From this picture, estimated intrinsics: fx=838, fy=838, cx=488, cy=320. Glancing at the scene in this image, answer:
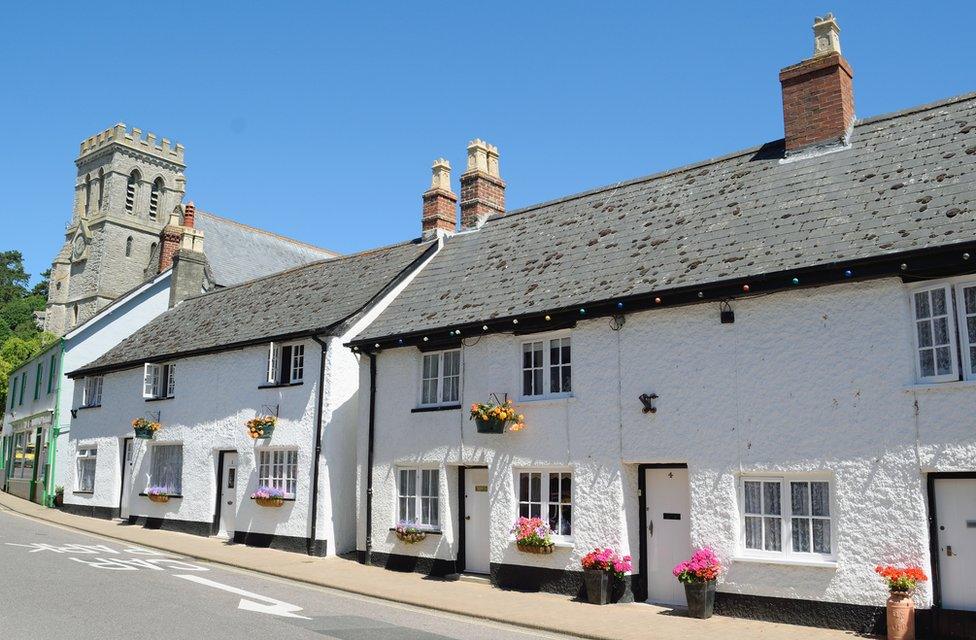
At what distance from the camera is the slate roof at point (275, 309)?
20.8m

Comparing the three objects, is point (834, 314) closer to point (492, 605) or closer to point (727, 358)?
point (727, 358)

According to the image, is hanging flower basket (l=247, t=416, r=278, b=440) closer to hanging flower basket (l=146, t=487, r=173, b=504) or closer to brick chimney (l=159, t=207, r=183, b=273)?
hanging flower basket (l=146, t=487, r=173, b=504)

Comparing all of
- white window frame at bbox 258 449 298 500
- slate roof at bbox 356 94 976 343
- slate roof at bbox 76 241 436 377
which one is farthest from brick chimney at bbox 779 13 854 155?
white window frame at bbox 258 449 298 500

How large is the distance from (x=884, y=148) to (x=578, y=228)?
6.03 m

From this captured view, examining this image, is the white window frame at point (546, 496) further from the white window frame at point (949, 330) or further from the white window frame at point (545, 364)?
the white window frame at point (949, 330)

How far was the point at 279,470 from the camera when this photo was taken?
66.7 feet

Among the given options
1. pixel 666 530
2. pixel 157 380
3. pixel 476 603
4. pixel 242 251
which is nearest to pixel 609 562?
pixel 666 530

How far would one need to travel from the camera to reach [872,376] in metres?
11.2

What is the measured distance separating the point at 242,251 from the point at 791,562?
3345 centimetres

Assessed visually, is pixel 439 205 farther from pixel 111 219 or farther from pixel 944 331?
pixel 111 219

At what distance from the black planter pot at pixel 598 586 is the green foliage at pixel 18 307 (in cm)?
4291

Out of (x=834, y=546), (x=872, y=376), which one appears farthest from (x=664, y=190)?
(x=834, y=546)

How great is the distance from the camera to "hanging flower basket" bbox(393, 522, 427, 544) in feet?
54.1

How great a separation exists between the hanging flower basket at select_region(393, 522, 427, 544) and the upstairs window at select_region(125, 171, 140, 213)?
54718 millimetres
